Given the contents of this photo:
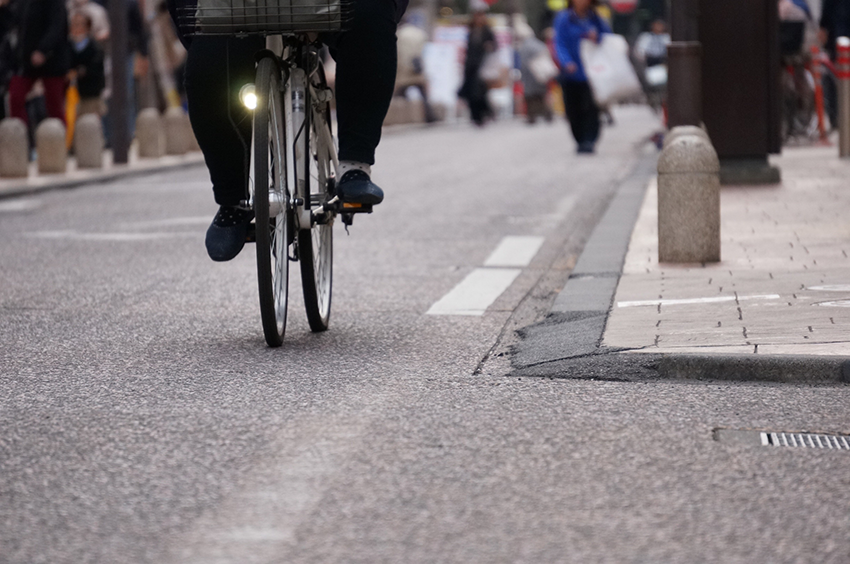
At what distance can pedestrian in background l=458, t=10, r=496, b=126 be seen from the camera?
29781 mm

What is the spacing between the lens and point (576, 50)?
1725 centimetres

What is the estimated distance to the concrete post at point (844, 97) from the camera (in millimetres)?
14023

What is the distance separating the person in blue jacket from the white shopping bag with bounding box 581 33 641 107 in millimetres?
183

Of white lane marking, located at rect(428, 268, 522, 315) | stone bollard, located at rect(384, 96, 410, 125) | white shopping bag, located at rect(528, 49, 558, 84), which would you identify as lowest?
stone bollard, located at rect(384, 96, 410, 125)

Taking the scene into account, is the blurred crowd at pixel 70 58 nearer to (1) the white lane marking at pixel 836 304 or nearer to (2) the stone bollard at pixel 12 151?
(2) the stone bollard at pixel 12 151

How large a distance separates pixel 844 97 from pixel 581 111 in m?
4.34

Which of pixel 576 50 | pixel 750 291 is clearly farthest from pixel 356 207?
pixel 576 50

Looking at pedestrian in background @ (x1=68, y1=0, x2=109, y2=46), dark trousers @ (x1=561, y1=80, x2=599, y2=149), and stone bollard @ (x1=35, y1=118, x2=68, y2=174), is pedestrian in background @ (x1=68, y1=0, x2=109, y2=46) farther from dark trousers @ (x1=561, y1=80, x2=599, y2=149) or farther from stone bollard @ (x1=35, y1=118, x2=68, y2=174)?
dark trousers @ (x1=561, y1=80, x2=599, y2=149)

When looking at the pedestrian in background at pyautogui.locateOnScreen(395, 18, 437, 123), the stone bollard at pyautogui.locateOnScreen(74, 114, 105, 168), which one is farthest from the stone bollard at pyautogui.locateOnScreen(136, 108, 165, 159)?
the pedestrian in background at pyautogui.locateOnScreen(395, 18, 437, 123)

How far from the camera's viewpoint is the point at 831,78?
18.1 metres

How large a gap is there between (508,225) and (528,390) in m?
5.68

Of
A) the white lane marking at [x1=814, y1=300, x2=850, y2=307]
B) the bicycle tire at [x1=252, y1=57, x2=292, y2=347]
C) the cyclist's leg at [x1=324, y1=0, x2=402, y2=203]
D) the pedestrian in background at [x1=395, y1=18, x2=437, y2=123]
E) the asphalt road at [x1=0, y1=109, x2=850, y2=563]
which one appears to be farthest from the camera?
the pedestrian in background at [x1=395, y1=18, x2=437, y2=123]

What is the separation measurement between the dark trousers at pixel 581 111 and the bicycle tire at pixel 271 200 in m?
12.6

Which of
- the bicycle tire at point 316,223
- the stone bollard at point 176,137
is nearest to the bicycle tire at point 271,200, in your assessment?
the bicycle tire at point 316,223
